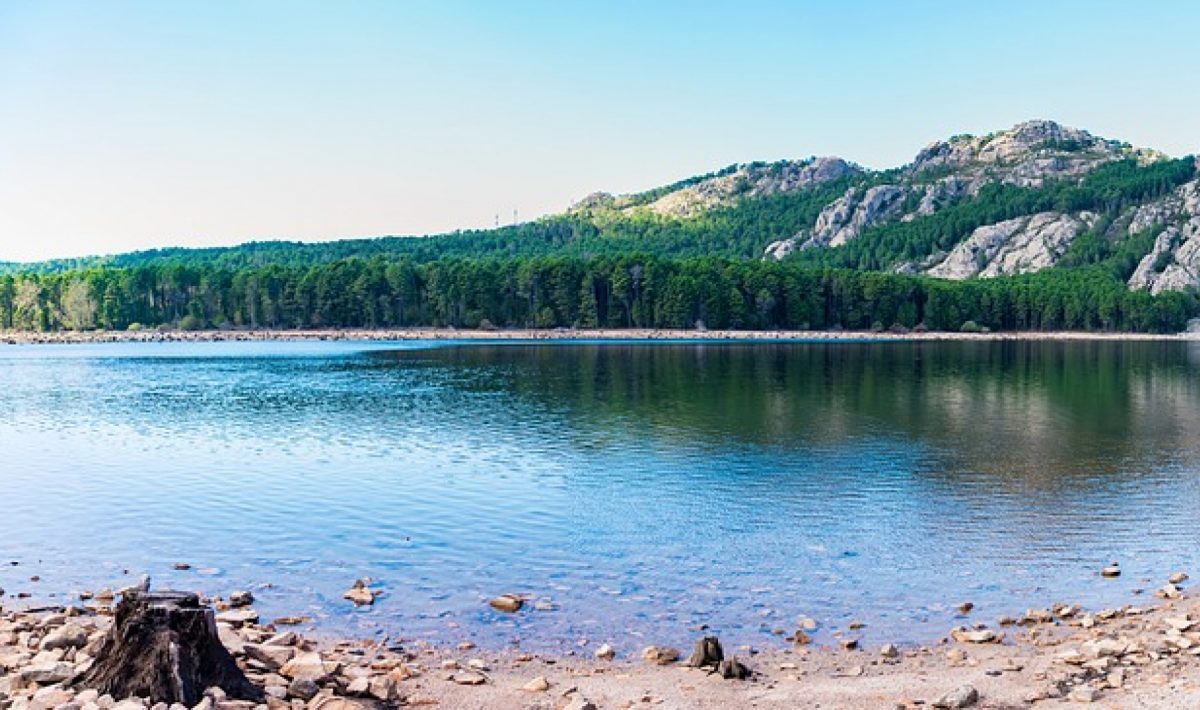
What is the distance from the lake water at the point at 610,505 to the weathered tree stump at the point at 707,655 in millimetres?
1770

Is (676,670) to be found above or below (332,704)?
below

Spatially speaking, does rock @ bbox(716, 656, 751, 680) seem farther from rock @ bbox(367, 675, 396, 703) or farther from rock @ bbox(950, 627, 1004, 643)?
rock @ bbox(367, 675, 396, 703)

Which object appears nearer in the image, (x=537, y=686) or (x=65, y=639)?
(x=65, y=639)

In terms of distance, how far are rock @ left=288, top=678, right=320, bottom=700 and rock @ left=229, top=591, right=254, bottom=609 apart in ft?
27.2

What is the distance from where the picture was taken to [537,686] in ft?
59.9

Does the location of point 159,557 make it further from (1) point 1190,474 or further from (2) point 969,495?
(1) point 1190,474

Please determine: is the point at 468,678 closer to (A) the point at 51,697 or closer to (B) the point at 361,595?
(A) the point at 51,697

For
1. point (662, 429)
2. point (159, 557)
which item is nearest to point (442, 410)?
point (662, 429)

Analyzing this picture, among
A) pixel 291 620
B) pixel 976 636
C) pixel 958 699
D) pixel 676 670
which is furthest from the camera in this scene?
pixel 291 620

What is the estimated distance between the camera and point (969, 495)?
38.7m

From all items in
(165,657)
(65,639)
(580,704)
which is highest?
(165,657)

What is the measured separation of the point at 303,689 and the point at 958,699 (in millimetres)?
11082

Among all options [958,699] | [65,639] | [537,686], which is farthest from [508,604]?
[958,699]

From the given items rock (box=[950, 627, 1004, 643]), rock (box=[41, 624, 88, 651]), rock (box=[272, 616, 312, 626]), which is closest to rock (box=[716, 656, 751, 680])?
rock (box=[950, 627, 1004, 643])
